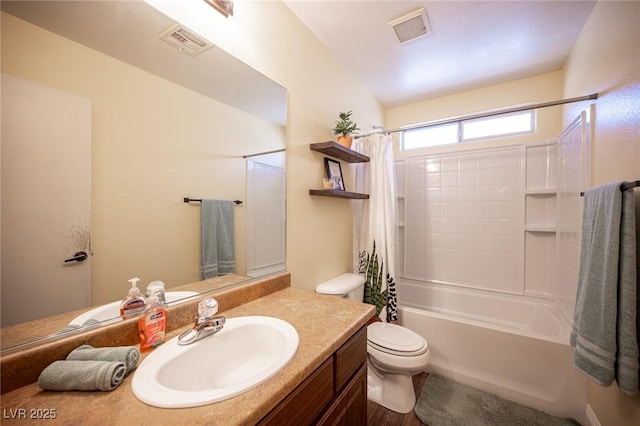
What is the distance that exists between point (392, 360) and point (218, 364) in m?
1.13

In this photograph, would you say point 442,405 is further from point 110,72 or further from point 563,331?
Result: point 110,72

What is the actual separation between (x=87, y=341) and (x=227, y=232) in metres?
0.59

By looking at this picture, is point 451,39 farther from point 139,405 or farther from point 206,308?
point 139,405

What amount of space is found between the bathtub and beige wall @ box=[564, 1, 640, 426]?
0.48ft

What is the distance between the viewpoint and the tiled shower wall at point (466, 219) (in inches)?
94.5

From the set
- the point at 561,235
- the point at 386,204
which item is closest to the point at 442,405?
the point at 386,204

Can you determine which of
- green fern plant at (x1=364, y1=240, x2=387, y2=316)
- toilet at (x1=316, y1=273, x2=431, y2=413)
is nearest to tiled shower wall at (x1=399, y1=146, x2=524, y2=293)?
green fern plant at (x1=364, y1=240, x2=387, y2=316)

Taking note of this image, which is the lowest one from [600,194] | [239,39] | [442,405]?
[442,405]

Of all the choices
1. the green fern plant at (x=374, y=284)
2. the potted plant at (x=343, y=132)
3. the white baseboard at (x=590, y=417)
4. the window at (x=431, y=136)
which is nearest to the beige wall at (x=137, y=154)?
the potted plant at (x=343, y=132)

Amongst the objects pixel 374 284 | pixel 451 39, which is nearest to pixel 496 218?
pixel 374 284

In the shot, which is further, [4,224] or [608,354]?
[608,354]

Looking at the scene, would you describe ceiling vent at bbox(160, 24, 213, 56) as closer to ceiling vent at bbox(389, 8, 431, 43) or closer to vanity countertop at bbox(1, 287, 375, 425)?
vanity countertop at bbox(1, 287, 375, 425)

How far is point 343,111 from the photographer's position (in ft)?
6.82

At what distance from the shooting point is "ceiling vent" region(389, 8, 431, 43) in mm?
1551
